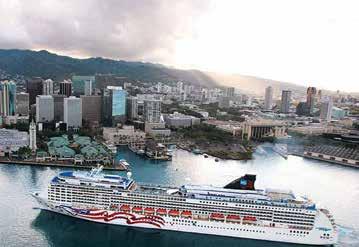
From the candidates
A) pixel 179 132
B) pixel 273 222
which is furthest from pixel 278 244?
pixel 179 132

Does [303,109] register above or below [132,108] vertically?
above

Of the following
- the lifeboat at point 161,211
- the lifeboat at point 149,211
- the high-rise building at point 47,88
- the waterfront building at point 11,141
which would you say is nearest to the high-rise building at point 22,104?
the high-rise building at point 47,88

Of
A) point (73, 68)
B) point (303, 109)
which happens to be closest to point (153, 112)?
point (303, 109)

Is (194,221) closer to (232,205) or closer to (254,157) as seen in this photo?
(232,205)

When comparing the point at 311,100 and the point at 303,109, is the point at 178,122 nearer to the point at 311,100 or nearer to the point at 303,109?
the point at 303,109

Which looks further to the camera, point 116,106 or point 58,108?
point 58,108

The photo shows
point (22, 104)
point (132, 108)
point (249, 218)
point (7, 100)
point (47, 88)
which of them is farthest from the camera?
point (47, 88)

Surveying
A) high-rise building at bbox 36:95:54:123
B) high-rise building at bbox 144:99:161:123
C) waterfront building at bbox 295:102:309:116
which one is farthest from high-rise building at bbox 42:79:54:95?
waterfront building at bbox 295:102:309:116
